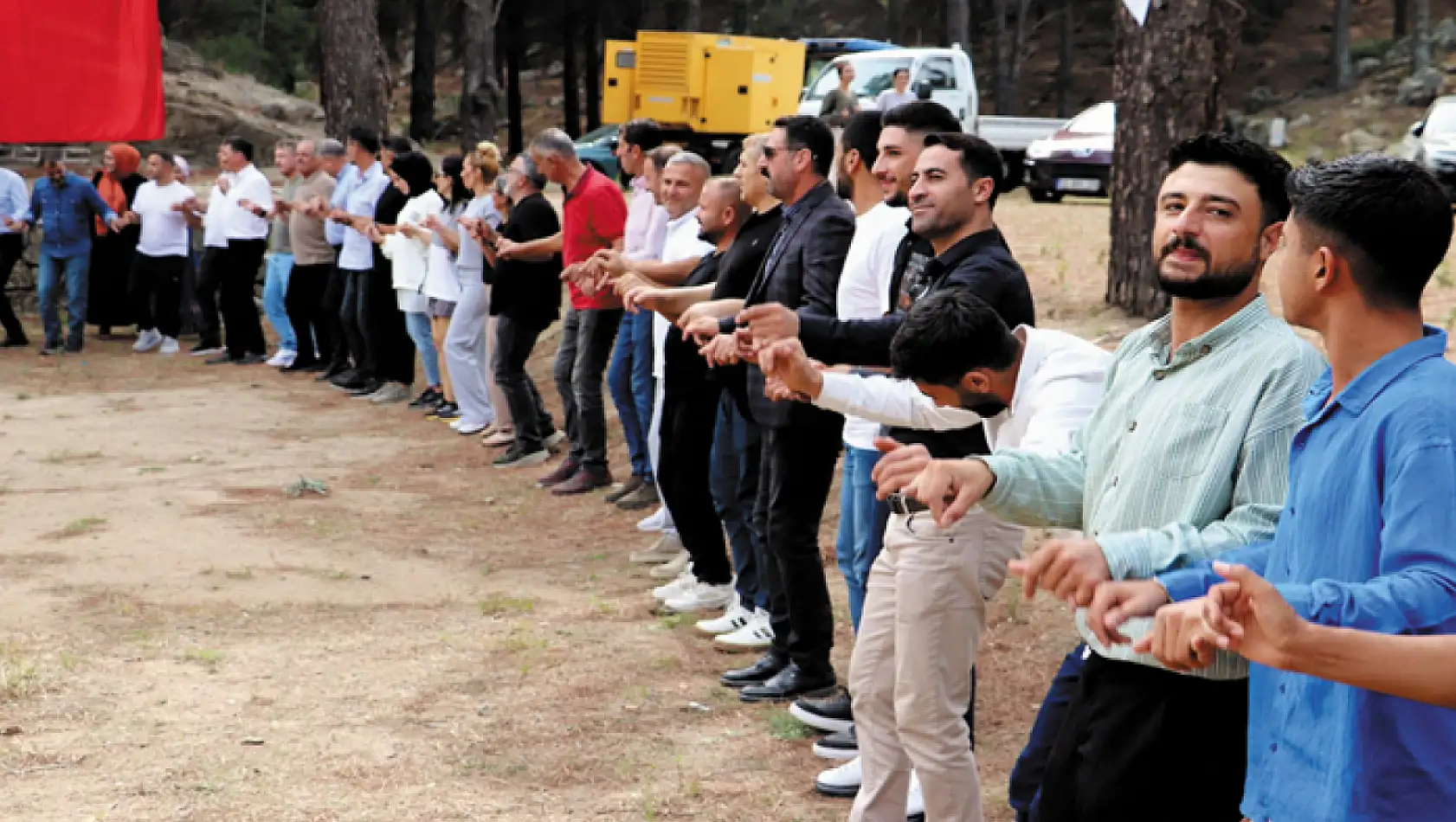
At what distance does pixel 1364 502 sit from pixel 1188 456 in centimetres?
62

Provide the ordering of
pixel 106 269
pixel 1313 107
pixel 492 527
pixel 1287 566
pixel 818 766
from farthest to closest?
1. pixel 1313 107
2. pixel 106 269
3. pixel 492 527
4. pixel 818 766
5. pixel 1287 566

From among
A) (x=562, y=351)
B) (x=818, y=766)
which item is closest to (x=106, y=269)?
(x=562, y=351)

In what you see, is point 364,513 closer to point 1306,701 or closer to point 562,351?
point 562,351

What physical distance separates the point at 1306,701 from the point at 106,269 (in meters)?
17.0

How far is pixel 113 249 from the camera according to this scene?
17.4 meters

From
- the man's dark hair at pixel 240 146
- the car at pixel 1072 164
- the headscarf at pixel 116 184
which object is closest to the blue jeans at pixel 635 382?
the man's dark hair at pixel 240 146

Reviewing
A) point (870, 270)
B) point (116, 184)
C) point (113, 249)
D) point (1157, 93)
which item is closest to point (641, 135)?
point (1157, 93)

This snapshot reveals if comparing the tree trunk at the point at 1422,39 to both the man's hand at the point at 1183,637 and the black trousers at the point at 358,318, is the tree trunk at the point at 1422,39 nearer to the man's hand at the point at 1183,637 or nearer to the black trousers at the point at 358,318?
the black trousers at the point at 358,318

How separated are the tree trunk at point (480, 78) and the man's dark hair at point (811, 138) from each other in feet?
75.0

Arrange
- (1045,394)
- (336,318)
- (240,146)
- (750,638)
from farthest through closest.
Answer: (240,146) → (336,318) → (750,638) → (1045,394)

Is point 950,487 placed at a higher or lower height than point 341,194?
lower

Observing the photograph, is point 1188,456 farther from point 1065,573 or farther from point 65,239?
point 65,239

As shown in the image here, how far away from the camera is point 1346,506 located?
2.37m

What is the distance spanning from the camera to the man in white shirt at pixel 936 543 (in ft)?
12.0
